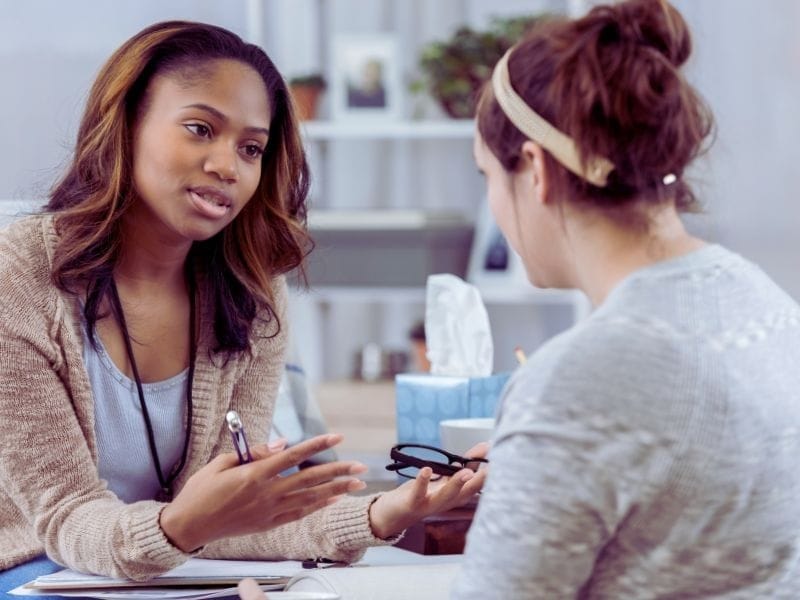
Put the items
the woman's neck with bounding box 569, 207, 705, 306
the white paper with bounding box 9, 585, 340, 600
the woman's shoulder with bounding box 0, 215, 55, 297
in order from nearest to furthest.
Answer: the woman's neck with bounding box 569, 207, 705, 306, the white paper with bounding box 9, 585, 340, 600, the woman's shoulder with bounding box 0, 215, 55, 297

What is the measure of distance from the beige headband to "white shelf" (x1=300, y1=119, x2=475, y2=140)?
217cm

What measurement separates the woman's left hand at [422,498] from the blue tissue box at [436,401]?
250 millimetres

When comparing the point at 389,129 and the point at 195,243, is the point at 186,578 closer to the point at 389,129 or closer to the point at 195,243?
the point at 195,243

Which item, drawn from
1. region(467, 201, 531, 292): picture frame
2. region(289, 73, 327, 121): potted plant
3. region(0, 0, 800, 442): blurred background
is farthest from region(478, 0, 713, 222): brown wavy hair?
region(289, 73, 327, 121): potted plant

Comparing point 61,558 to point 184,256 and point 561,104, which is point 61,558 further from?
point 561,104

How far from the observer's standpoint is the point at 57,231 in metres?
1.50

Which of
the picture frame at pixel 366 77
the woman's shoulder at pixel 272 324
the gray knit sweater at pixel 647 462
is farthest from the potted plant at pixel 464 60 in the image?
the gray knit sweater at pixel 647 462

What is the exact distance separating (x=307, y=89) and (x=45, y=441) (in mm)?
2052

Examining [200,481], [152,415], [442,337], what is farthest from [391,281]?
[200,481]

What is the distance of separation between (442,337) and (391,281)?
57.5 inches

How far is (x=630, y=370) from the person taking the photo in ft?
2.83

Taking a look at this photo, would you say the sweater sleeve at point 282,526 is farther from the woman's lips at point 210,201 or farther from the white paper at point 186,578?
the woman's lips at point 210,201

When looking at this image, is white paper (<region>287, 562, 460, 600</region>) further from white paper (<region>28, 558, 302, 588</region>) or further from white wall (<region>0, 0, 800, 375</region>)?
white wall (<region>0, 0, 800, 375</region>)

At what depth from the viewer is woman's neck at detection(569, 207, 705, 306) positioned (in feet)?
3.14
